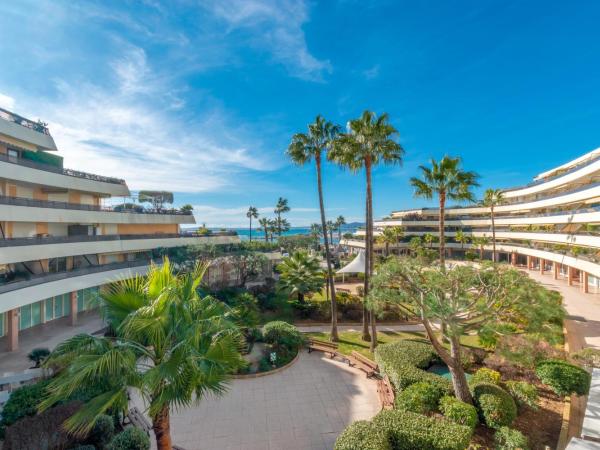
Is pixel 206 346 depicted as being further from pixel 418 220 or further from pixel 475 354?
pixel 418 220

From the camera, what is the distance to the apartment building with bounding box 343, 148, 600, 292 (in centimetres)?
2528

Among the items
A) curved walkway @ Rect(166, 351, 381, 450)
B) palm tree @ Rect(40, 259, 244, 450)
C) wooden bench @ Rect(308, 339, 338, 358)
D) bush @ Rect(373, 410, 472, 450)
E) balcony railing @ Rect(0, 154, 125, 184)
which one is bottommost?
curved walkway @ Rect(166, 351, 381, 450)

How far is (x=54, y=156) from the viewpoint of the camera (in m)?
22.2

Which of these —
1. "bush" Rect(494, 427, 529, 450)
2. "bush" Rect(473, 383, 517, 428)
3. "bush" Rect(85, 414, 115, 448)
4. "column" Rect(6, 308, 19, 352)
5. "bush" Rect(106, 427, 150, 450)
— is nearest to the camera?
"bush" Rect(106, 427, 150, 450)

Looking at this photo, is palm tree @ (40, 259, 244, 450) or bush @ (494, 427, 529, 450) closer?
palm tree @ (40, 259, 244, 450)

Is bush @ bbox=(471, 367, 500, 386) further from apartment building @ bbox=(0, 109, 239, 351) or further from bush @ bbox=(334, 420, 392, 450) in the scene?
apartment building @ bbox=(0, 109, 239, 351)

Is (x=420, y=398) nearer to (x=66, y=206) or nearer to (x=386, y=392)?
(x=386, y=392)

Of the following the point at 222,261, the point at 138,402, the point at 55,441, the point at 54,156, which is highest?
the point at 54,156

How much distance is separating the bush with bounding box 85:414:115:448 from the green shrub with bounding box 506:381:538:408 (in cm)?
1407

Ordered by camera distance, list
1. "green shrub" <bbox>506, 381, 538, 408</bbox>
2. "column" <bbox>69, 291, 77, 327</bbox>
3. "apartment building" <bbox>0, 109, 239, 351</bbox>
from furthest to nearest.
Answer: "column" <bbox>69, 291, 77, 327</bbox>
"apartment building" <bbox>0, 109, 239, 351</bbox>
"green shrub" <bbox>506, 381, 538, 408</bbox>

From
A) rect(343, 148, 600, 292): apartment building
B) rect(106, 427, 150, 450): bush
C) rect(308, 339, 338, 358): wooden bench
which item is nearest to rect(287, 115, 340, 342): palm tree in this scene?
rect(308, 339, 338, 358): wooden bench

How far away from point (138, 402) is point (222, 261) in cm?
1545

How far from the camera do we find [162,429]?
6.34 meters

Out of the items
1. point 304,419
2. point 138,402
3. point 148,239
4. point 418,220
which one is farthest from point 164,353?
point 418,220
